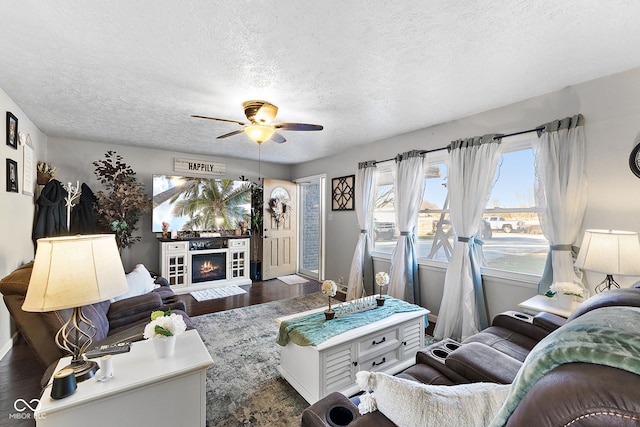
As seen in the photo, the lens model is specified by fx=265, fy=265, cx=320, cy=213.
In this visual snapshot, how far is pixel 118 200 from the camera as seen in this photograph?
4.02 metres

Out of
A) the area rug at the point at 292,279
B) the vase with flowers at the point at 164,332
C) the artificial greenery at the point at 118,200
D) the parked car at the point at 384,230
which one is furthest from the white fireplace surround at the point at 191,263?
the vase with flowers at the point at 164,332

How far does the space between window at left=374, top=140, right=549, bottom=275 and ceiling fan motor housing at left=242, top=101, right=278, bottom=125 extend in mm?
2113

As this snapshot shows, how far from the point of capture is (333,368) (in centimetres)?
188

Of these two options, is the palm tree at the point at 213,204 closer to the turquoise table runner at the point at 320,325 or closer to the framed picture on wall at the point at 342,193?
the framed picture on wall at the point at 342,193

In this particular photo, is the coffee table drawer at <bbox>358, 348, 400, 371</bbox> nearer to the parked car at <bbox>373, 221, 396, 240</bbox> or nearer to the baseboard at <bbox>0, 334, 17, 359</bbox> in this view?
the parked car at <bbox>373, 221, 396, 240</bbox>

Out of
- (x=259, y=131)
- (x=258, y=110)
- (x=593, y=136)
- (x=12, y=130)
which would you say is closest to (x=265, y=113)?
(x=258, y=110)

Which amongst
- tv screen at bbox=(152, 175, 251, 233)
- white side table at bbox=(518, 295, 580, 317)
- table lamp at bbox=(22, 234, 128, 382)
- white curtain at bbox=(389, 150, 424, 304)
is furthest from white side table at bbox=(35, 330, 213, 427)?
tv screen at bbox=(152, 175, 251, 233)

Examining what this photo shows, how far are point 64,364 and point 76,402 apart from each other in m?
0.38

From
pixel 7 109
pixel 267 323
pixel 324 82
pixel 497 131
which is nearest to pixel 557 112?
pixel 497 131

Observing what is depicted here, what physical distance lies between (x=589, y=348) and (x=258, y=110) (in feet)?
8.47

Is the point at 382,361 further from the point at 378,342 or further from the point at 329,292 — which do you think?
the point at 329,292

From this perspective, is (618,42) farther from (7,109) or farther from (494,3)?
(7,109)

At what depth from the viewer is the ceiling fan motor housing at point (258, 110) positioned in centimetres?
249

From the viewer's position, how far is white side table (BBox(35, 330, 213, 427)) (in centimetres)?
108
